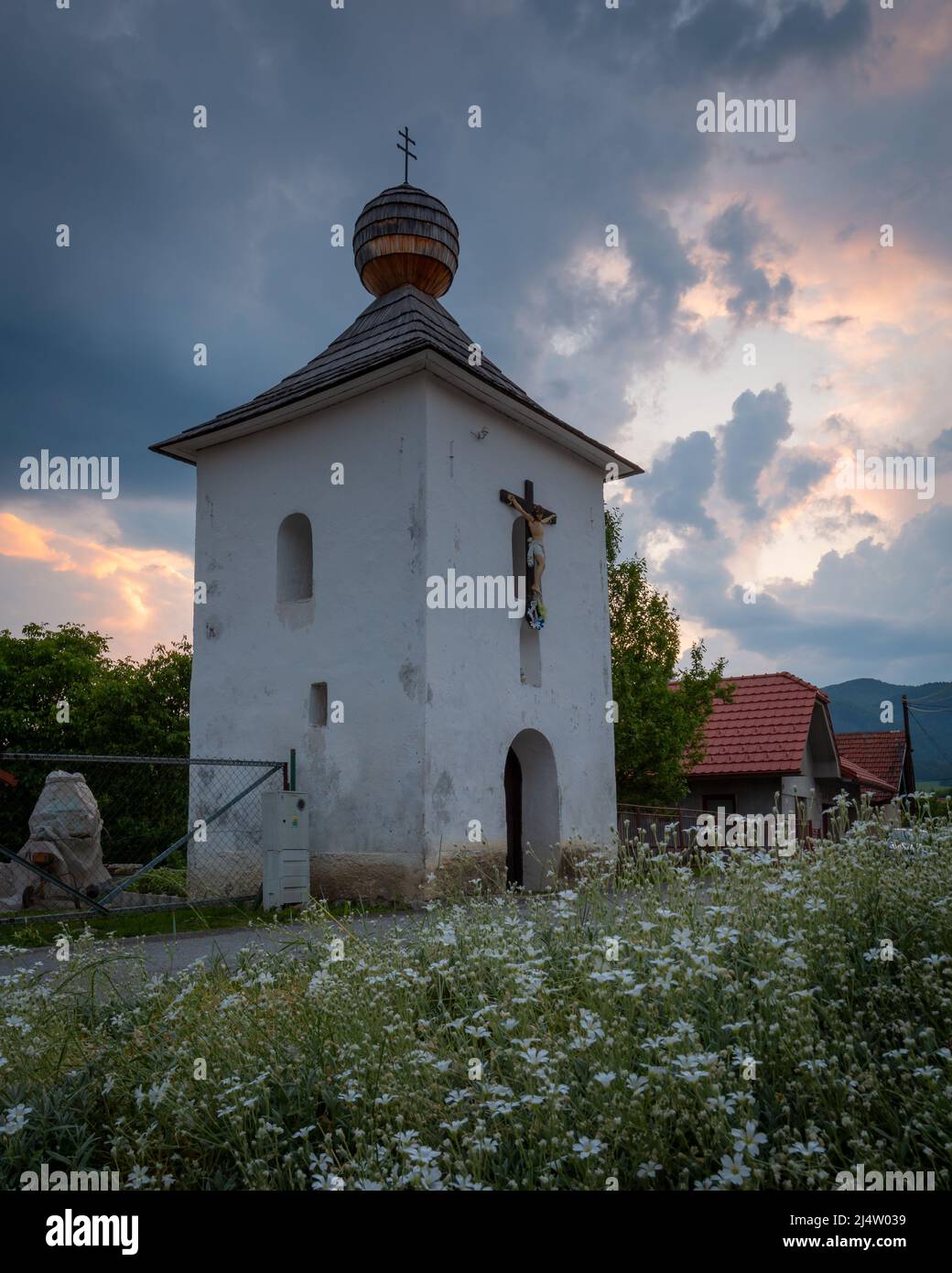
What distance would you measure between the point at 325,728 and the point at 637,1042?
9.45 meters

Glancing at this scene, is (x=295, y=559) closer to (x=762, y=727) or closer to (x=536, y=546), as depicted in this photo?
(x=536, y=546)

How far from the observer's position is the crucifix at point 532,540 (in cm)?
1362

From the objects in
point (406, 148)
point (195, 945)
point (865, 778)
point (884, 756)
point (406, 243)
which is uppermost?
point (406, 148)

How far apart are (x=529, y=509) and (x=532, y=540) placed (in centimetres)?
44

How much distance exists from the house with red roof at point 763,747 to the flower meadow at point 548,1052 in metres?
17.3

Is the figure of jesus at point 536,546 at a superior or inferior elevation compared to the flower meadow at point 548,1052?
superior

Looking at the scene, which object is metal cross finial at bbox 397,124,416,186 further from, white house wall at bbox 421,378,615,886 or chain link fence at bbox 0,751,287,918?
chain link fence at bbox 0,751,287,918

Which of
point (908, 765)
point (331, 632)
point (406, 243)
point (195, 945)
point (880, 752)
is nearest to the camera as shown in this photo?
point (195, 945)

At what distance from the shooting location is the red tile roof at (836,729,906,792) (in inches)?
1272

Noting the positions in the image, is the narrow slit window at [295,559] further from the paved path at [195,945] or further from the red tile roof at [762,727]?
the red tile roof at [762,727]

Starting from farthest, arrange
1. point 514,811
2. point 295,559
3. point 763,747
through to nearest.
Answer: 1. point 763,747
2. point 514,811
3. point 295,559

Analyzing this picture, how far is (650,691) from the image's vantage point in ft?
61.9

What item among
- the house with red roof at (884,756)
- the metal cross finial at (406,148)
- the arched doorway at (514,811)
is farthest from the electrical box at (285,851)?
the house with red roof at (884,756)

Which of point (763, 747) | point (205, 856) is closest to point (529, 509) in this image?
point (205, 856)
